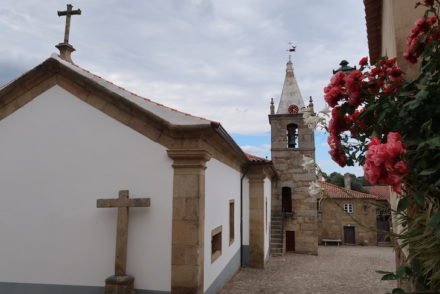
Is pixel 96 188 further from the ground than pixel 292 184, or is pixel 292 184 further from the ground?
pixel 292 184

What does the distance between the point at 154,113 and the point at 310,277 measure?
8.19 meters

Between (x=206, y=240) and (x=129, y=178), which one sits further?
(x=206, y=240)

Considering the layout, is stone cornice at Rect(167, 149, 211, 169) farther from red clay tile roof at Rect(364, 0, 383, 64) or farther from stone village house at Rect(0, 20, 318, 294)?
red clay tile roof at Rect(364, 0, 383, 64)

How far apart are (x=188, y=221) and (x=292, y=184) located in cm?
1286

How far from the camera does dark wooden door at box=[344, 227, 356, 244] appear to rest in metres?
26.4

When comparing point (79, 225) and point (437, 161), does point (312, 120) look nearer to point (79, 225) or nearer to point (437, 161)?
point (437, 161)

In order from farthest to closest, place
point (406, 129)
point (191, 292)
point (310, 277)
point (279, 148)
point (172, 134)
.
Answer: point (279, 148)
point (310, 277)
point (172, 134)
point (191, 292)
point (406, 129)

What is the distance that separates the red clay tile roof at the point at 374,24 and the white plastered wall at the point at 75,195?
4102 millimetres

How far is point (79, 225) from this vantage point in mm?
5566

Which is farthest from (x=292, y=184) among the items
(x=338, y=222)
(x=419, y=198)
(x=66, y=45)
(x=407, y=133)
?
(x=419, y=198)

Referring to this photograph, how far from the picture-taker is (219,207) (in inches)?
297

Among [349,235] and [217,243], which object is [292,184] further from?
[349,235]

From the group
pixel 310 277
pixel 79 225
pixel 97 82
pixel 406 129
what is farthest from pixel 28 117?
pixel 310 277

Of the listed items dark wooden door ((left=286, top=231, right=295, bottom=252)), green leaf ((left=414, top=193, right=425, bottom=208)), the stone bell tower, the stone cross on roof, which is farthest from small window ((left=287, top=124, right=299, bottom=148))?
green leaf ((left=414, top=193, right=425, bottom=208))
